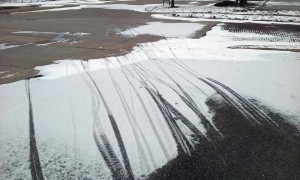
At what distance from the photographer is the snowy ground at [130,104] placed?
4.12 meters

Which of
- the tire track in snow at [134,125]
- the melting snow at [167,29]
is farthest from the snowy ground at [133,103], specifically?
the melting snow at [167,29]

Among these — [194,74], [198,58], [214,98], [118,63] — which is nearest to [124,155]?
[214,98]

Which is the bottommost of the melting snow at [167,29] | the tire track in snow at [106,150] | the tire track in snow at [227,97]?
the tire track in snow at [106,150]

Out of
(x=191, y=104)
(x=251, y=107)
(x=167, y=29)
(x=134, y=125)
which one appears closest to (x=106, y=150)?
(x=134, y=125)

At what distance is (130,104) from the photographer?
580cm

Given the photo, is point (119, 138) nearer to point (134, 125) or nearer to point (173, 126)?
point (134, 125)

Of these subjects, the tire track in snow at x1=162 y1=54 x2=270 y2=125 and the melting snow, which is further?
the melting snow

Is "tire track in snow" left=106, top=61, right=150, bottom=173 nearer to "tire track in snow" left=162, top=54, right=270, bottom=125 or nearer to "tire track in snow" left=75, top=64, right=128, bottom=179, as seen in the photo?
"tire track in snow" left=75, top=64, right=128, bottom=179

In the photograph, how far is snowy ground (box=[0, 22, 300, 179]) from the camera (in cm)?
412

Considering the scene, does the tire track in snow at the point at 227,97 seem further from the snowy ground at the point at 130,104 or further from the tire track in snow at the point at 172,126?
the tire track in snow at the point at 172,126

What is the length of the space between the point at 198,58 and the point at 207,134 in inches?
175

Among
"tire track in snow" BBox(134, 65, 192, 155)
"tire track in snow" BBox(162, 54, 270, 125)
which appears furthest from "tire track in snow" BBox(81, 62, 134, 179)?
"tire track in snow" BBox(162, 54, 270, 125)

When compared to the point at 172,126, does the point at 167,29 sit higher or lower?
higher

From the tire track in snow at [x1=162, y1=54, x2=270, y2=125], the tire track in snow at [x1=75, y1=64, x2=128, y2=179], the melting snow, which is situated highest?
the melting snow
